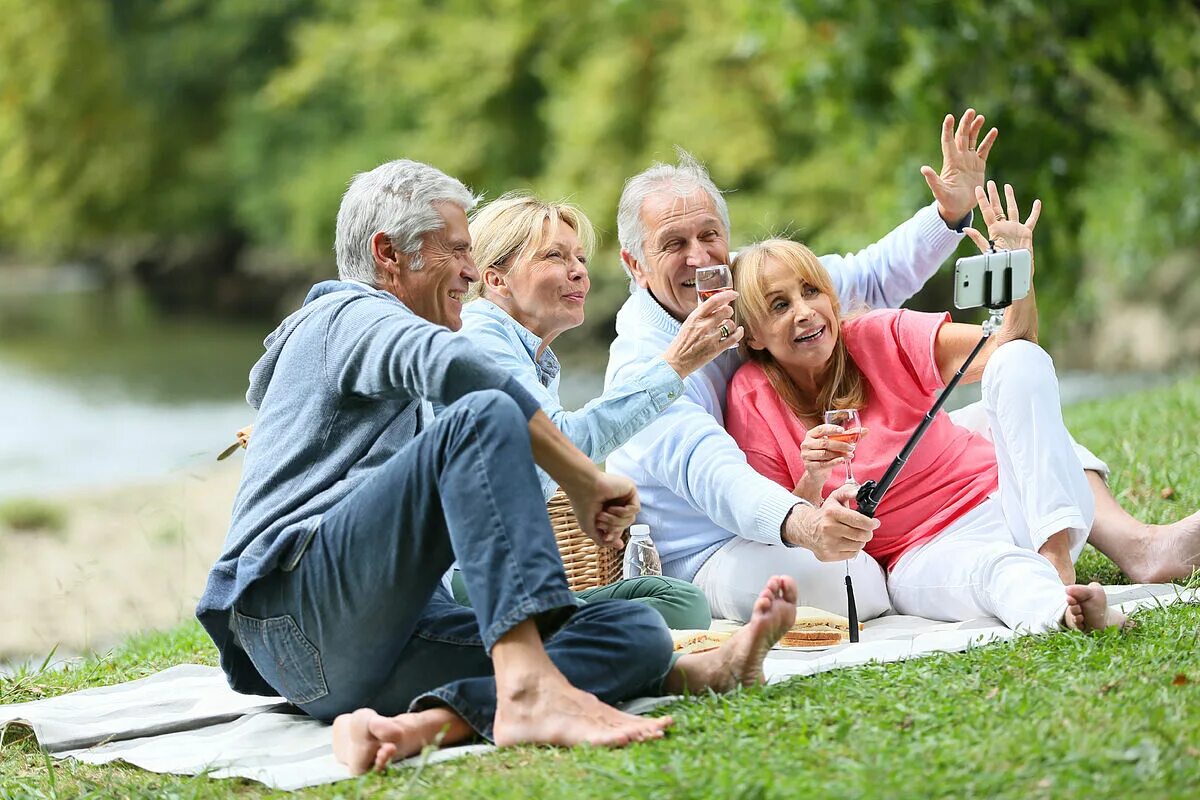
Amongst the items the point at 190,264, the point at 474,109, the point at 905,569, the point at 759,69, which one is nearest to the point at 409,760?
the point at 905,569

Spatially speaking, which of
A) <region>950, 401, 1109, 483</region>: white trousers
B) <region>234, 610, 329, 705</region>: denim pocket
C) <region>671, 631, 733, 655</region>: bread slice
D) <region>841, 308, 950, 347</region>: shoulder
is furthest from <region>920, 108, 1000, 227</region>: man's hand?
<region>234, 610, 329, 705</region>: denim pocket

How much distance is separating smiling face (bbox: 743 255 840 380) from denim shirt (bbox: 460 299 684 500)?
0.61 meters

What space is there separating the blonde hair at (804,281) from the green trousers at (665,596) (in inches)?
28.3

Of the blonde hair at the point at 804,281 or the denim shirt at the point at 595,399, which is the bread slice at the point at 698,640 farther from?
the blonde hair at the point at 804,281

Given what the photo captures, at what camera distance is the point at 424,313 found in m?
3.43

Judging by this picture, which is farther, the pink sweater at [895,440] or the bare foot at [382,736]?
the pink sweater at [895,440]

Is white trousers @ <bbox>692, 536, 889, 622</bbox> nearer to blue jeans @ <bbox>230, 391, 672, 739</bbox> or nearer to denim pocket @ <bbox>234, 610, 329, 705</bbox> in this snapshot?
blue jeans @ <bbox>230, 391, 672, 739</bbox>

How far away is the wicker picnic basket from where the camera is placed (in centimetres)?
451

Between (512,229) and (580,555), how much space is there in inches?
42.7

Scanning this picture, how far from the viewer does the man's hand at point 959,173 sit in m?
4.70

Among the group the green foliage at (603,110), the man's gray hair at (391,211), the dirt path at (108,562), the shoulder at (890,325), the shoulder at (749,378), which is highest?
the green foliage at (603,110)

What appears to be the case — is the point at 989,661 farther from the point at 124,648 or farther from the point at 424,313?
the point at 124,648

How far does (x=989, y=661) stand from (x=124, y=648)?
10.5ft

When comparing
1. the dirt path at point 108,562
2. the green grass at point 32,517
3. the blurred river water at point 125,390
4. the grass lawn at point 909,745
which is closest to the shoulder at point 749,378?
the grass lawn at point 909,745
